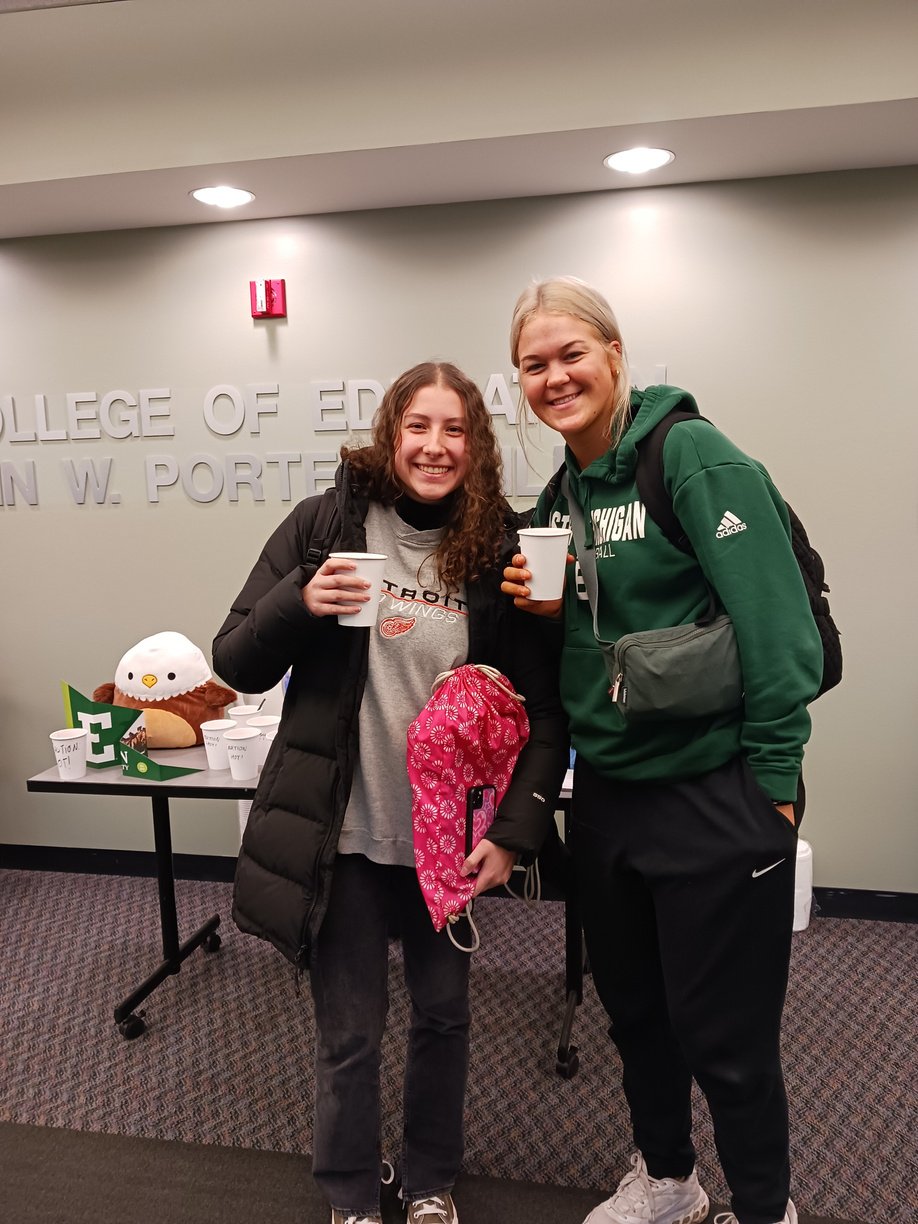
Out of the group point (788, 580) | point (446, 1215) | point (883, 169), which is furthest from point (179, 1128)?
point (883, 169)

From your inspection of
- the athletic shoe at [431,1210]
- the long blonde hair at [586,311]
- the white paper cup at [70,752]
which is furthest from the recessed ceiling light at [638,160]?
the athletic shoe at [431,1210]

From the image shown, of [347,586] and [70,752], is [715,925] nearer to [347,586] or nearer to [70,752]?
[347,586]

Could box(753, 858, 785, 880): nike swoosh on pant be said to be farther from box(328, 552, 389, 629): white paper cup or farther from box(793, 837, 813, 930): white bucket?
box(793, 837, 813, 930): white bucket

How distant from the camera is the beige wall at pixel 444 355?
10.1 feet

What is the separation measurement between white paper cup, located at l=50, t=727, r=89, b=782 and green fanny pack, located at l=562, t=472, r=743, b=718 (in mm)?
1744

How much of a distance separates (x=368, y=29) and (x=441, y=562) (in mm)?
1826

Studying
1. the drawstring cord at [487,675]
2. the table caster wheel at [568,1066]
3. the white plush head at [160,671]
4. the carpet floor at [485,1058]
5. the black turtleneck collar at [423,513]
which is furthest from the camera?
the white plush head at [160,671]

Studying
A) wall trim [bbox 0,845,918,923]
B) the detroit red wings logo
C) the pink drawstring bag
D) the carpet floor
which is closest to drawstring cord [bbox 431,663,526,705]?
the pink drawstring bag

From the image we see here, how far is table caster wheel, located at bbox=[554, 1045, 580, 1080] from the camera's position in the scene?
7.82 feet

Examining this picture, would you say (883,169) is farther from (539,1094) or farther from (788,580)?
(539,1094)

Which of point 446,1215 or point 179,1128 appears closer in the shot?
point 446,1215

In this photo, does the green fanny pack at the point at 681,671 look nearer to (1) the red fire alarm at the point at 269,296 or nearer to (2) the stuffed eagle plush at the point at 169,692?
(2) the stuffed eagle plush at the point at 169,692

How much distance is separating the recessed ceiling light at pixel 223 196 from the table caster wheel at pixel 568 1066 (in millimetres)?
2820

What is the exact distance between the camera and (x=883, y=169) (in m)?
2.97
